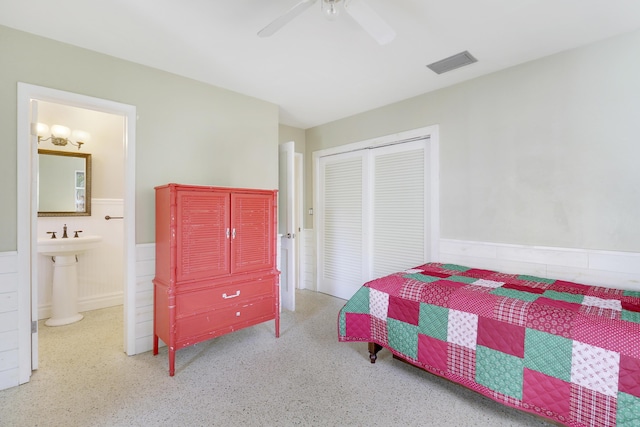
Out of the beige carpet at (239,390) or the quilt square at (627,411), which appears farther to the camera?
the beige carpet at (239,390)

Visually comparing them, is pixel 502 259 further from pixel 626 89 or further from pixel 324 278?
pixel 324 278

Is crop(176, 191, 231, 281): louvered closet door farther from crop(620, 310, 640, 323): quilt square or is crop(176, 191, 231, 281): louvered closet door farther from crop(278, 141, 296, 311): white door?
crop(620, 310, 640, 323): quilt square

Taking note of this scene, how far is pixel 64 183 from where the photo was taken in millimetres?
3525

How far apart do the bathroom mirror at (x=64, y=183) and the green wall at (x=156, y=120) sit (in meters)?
1.64

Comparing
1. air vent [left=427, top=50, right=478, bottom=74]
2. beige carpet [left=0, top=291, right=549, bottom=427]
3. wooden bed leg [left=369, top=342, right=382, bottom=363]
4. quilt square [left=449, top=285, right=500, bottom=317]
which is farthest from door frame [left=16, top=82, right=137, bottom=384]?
quilt square [left=449, top=285, right=500, bottom=317]

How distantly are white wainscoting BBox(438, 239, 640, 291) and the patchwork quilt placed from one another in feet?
0.59

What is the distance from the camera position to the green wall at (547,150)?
218 cm

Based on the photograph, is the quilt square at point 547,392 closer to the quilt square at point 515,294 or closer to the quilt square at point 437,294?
the quilt square at point 515,294

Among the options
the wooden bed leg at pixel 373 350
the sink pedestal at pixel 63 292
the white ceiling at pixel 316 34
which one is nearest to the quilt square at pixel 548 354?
the wooden bed leg at pixel 373 350

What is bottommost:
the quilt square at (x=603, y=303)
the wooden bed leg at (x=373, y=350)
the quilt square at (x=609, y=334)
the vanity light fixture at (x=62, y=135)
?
the wooden bed leg at (x=373, y=350)

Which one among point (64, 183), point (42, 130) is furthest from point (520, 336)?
point (42, 130)

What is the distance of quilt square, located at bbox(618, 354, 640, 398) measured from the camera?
1.37 meters

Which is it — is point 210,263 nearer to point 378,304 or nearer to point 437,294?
point 378,304

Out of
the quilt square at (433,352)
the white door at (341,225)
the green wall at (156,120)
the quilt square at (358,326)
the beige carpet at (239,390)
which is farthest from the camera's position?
the white door at (341,225)
